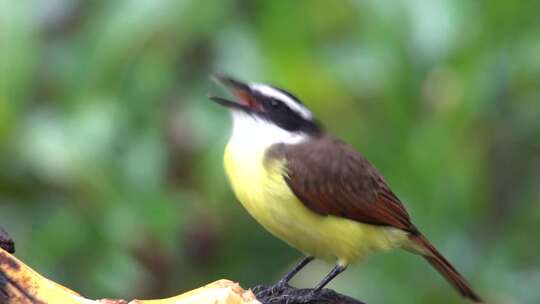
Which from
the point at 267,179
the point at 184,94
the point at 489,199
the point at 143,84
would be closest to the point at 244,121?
the point at 267,179

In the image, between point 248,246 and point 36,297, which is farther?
point 248,246

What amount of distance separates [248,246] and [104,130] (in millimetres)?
921

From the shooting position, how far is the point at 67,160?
16.1 feet

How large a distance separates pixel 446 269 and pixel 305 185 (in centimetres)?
67

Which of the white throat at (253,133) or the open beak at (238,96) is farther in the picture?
the white throat at (253,133)

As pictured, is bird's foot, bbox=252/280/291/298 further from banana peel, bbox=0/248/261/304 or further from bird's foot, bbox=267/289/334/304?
banana peel, bbox=0/248/261/304

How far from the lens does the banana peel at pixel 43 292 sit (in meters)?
2.70

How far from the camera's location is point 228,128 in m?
5.00

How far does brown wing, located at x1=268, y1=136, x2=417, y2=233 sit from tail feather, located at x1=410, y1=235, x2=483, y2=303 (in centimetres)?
13

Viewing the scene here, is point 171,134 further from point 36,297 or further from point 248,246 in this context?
point 36,297

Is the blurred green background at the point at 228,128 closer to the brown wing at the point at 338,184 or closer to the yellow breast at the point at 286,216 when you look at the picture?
the brown wing at the point at 338,184

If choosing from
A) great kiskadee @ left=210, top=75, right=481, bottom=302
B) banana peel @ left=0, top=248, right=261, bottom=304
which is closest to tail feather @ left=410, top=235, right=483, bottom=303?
great kiskadee @ left=210, top=75, right=481, bottom=302

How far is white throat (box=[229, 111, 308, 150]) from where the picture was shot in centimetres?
433

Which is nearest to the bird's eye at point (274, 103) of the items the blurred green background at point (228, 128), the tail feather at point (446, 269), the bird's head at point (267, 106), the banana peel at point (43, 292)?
the bird's head at point (267, 106)
